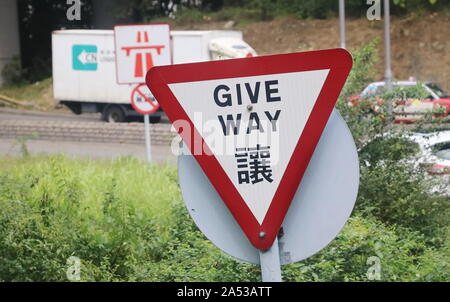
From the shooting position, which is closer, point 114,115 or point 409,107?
point 409,107

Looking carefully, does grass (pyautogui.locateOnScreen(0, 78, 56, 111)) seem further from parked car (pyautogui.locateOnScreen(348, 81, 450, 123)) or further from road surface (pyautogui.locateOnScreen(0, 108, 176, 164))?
parked car (pyautogui.locateOnScreen(348, 81, 450, 123))

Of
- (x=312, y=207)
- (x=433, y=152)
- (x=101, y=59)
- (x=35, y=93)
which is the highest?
(x=312, y=207)

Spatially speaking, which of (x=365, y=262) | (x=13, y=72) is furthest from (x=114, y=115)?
(x=365, y=262)

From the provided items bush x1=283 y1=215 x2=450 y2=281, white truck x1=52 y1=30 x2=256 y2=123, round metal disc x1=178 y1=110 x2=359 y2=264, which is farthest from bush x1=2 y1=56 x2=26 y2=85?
round metal disc x1=178 y1=110 x2=359 y2=264

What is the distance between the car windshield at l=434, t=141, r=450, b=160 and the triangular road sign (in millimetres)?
4014

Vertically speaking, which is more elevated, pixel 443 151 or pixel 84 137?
pixel 443 151

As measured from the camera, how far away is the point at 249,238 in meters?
3.01

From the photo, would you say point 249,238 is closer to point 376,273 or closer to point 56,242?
point 376,273

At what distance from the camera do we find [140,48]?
13.0 meters

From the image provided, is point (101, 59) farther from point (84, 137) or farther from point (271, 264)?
point (271, 264)

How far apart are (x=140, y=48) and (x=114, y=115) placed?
770 inches
